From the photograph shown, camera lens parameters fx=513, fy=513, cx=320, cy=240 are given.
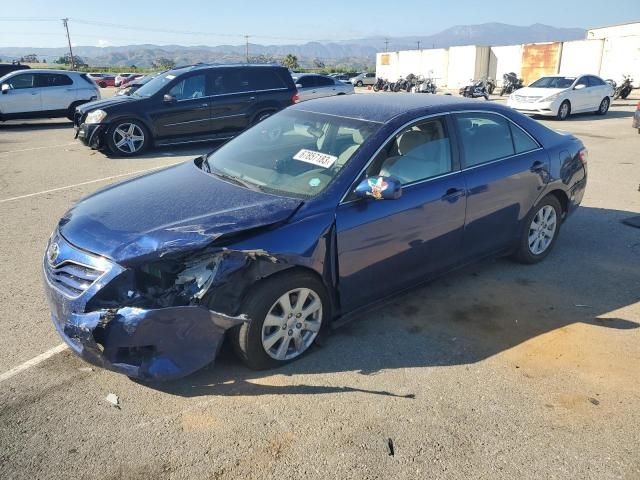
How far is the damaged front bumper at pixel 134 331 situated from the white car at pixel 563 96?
53.3ft

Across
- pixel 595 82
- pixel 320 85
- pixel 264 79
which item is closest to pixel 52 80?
pixel 320 85

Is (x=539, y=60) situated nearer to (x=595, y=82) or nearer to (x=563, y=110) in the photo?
(x=595, y=82)

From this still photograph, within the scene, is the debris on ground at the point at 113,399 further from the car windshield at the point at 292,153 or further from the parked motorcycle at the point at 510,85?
the parked motorcycle at the point at 510,85

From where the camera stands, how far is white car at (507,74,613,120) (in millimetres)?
16469

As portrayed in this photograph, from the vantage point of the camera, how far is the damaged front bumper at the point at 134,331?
2.81 metres

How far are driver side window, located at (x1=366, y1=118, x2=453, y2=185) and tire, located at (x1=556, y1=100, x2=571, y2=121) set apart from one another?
581 inches

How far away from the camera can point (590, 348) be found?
3596mm

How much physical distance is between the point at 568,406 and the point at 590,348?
772 mm

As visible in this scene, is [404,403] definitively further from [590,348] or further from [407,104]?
[407,104]

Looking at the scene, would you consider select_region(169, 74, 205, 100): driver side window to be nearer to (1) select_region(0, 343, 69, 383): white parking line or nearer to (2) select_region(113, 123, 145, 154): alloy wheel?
(2) select_region(113, 123, 145, 154): alloy wheel

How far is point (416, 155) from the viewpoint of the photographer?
3902mm

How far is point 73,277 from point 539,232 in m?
4.06

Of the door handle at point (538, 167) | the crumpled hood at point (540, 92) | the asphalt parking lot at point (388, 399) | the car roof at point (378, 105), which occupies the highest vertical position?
the car roof at point (378, 105)

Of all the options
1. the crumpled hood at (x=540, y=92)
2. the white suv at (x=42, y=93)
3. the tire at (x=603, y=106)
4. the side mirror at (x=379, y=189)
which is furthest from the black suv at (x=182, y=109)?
the tire at (x=603, y=106)
